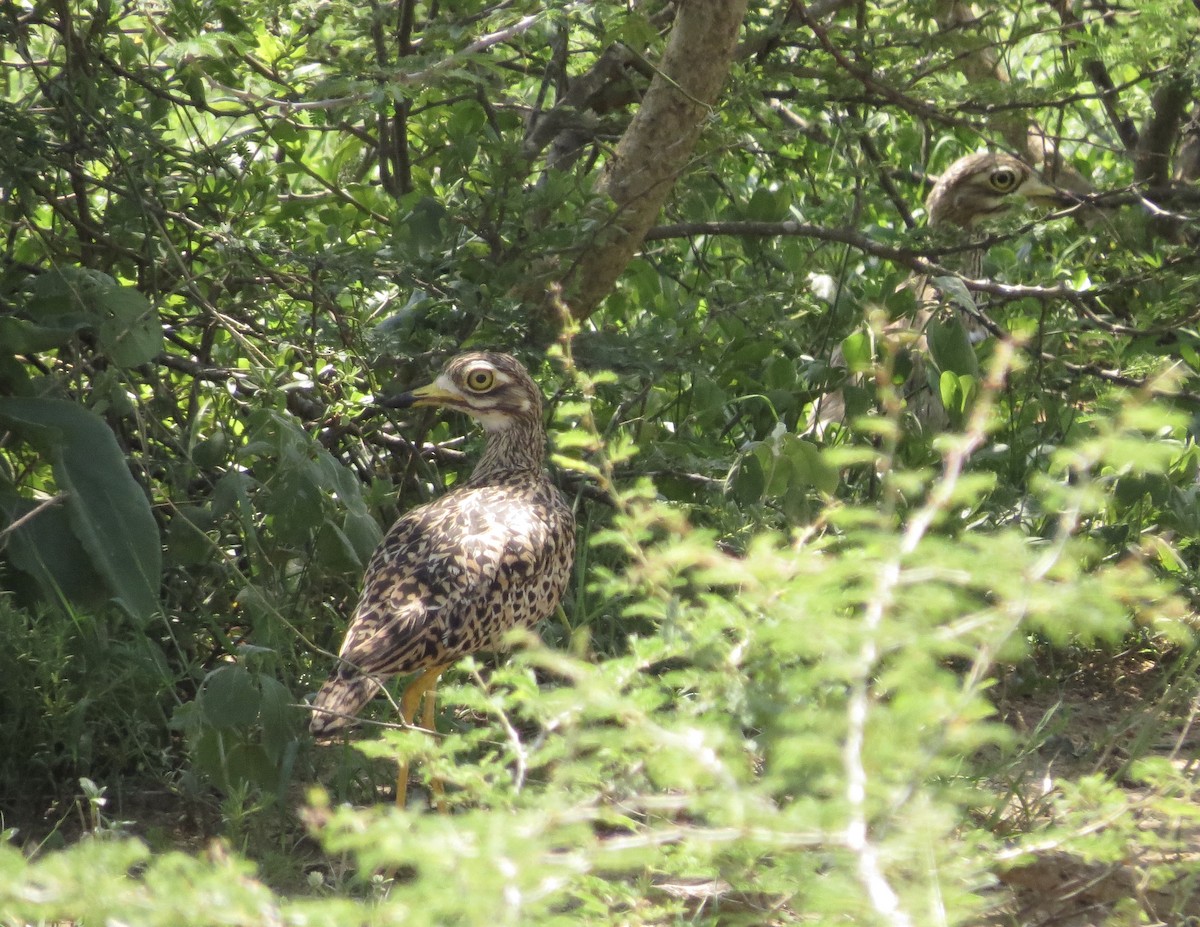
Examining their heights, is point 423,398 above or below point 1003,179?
below

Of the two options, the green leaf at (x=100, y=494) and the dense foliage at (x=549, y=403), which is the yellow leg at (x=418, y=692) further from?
the green leaf at (x=100, y=494)

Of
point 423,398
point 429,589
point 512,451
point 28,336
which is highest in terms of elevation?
point 28,336

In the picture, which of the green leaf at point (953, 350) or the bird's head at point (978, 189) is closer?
the green leaf at point (953, 350)

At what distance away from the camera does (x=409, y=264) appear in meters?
4.20

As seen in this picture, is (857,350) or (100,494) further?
(857,350)

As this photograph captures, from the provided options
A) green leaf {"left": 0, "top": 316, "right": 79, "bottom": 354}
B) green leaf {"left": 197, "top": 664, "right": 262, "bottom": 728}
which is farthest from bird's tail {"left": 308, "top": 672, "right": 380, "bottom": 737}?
green leaf {"left": 0, "top": 316, "right": 79, "bottom": 354}

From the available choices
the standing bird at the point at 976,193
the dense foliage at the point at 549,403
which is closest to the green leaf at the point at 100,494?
the dense foliage at the point at 549,403

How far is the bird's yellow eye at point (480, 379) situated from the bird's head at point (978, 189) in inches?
118

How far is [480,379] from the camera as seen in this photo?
4332 mm

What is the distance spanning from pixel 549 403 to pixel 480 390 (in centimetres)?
55

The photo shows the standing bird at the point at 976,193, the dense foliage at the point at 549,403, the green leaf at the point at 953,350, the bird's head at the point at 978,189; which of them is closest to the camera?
the dense foliage at the point at 549,403

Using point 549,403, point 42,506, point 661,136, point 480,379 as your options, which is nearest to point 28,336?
point 42,506

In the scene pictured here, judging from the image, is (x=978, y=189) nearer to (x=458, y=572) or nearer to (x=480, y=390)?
(x=480, y=390)

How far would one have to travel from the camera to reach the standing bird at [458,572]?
359 cm
